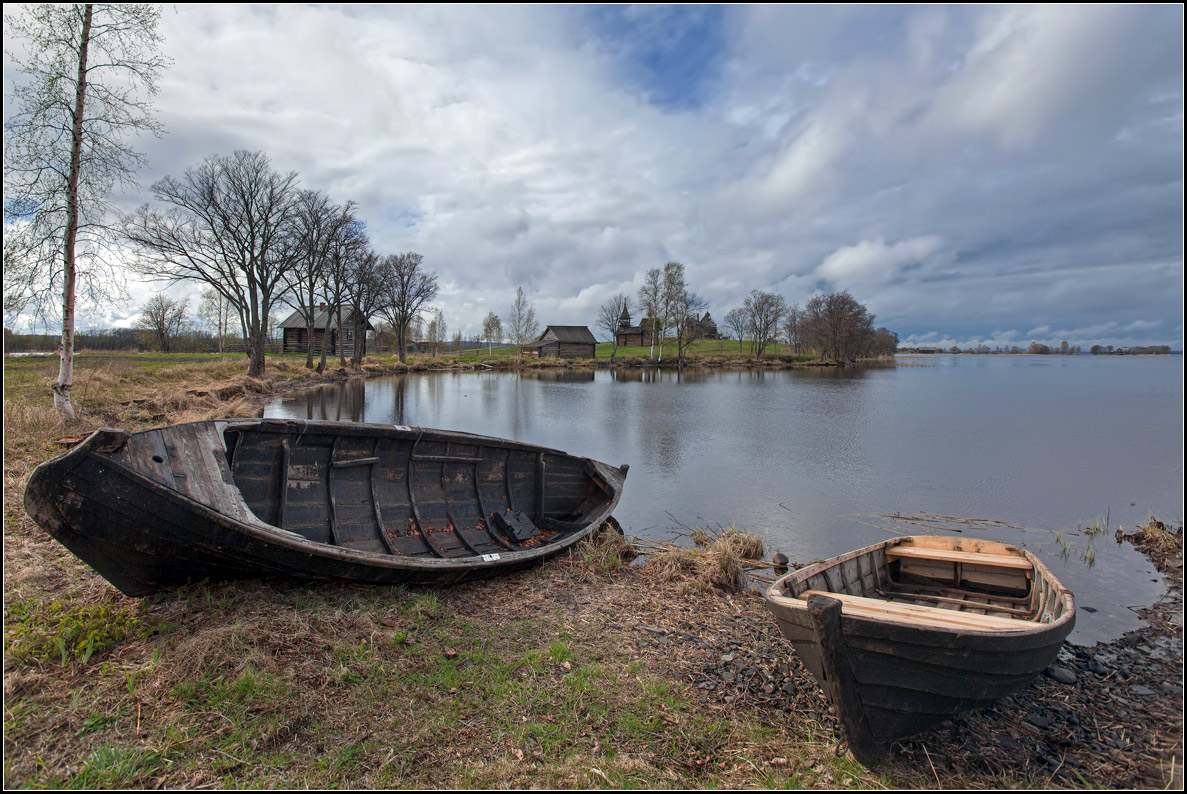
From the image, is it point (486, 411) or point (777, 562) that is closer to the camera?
point (777, 562)

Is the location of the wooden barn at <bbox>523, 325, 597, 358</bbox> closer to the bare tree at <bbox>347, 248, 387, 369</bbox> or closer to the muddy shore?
the bare tree at <bbox>347, 248, 387, 369</bbox>

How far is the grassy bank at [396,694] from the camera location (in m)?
3.57

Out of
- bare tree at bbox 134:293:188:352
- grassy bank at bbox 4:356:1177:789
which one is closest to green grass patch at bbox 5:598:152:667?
grassy bank at bbox 4:356:1177:789

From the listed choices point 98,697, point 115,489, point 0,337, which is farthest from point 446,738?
point 0,337

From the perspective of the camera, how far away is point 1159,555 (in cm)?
932

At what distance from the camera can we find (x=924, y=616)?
4.51 meters

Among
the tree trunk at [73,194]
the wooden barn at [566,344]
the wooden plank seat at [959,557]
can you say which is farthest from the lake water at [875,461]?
the wooden barn at [566,344]

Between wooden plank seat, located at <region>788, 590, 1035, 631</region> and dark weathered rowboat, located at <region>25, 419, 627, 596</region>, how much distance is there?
3.98 metres

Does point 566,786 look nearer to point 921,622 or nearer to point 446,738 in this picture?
point 446,738

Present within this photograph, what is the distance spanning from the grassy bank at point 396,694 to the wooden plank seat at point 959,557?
6.16 ft

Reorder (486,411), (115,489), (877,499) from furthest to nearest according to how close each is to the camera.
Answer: (486,411) < (877,499) < (115,489)

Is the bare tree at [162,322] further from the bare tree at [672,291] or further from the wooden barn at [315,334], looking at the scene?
the bare tree at [672,291]

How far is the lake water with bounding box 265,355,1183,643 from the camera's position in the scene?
33.6 feet

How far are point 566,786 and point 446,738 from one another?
3.03 feet
